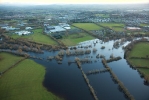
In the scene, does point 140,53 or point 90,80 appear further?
point 140,53

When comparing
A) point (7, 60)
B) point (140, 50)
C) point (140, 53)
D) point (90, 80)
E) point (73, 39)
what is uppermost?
point (73, 39)

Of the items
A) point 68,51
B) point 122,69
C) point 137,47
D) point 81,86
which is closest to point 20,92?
point 81,86

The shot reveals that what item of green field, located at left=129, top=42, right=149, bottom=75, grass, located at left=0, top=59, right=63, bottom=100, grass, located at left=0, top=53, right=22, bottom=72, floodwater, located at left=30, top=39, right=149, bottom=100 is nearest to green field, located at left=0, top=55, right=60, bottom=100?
A: grass, located at left=0, top=59, right=63, bottom=100

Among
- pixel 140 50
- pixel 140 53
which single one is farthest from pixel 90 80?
pixel 140 50

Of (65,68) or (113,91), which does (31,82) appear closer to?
(65,68)

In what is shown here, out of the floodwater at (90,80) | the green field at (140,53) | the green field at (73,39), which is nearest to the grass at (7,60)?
the floodwater at (90,80)

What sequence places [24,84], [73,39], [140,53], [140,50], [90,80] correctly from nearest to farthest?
[24,84], [90,80], [140,53], [140,50], [73,39]

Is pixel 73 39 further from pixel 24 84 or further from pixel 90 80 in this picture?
pixel 24 84

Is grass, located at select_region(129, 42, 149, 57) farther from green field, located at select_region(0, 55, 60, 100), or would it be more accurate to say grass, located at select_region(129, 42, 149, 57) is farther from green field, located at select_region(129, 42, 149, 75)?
green field, located at select_region(0, 55, 60, 100)
